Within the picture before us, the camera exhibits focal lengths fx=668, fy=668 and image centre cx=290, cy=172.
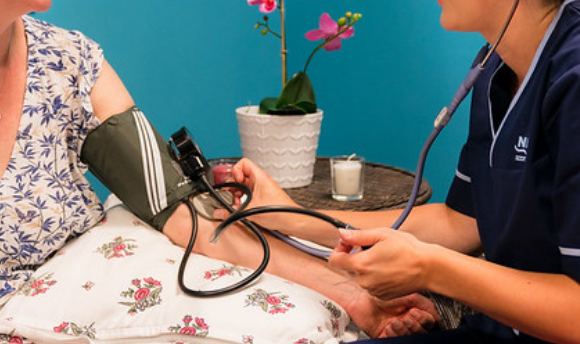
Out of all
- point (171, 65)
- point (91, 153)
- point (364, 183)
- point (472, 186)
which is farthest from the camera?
point (171, 65)

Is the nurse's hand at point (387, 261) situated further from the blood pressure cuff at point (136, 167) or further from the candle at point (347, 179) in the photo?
the candle at point (347, 179)

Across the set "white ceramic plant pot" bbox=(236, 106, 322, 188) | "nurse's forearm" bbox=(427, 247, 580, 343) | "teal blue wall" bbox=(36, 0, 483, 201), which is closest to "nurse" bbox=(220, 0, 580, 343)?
"nurse's forearm" bbox=(427, 247, 580, 343)

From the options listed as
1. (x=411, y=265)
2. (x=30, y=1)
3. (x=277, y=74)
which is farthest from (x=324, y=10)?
(x=411, y=265)

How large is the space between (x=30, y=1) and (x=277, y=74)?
133cm

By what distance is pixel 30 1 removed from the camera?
45.3 inches

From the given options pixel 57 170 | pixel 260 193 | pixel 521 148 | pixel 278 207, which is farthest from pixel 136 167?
pixel 521 148

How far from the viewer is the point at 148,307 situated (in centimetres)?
110

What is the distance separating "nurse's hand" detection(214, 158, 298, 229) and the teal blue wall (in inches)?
39.6

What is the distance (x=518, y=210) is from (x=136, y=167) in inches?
29.5

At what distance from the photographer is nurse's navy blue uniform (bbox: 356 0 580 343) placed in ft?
2.79

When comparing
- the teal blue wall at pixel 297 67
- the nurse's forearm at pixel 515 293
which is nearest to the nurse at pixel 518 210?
the nurse's forearm at pixel 515 293

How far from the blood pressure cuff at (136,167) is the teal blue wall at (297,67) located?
898 mm

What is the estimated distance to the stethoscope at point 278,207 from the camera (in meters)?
0.97

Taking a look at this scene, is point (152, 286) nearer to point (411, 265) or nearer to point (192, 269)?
point (192, 269)
